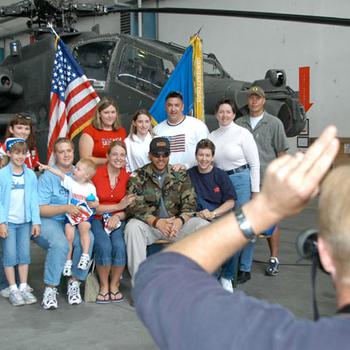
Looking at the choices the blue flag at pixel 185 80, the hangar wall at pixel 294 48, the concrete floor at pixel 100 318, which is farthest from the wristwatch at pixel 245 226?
the hangar wall at pixel 294 48

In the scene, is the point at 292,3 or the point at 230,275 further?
the point at 292,3

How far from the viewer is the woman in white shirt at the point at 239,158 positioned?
171 inches

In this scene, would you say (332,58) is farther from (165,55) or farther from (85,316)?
(85,316)

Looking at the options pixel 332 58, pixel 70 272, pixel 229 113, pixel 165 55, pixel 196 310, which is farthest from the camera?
pixel 332 58

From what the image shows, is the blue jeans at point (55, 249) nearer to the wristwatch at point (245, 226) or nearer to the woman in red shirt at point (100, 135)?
the woman in red shirt at point (100, 135)

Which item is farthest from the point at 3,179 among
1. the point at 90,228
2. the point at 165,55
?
the point at 165,55

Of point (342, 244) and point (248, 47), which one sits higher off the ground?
point (248, 47)

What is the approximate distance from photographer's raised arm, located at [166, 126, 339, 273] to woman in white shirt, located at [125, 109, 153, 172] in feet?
11.4

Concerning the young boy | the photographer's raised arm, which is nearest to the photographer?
the photographer's raised arm

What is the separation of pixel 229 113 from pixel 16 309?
228 centimetres

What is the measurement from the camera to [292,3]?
485 inches

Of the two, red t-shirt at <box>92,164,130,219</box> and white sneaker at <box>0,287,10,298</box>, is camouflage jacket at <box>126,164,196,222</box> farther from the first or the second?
white sneaker at <box>0,287,10,298</box>

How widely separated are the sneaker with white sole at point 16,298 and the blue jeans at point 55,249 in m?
0.24

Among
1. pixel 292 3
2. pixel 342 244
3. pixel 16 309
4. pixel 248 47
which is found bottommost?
pixel 16 309
